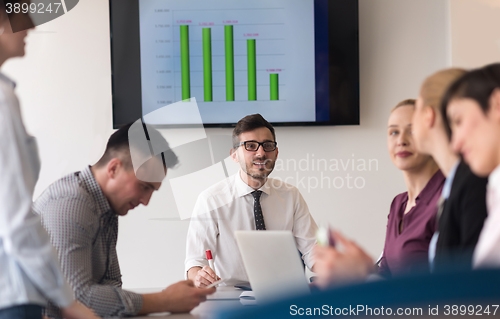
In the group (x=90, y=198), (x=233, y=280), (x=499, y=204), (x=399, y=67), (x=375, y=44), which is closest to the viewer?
(x=499, y=204)

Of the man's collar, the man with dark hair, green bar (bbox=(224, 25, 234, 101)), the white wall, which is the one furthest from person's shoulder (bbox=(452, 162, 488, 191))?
green bar (bbox=(224, 25, 234, 101))

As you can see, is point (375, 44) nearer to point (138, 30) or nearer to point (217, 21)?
point (217, 21)

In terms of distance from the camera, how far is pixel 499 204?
0.71ft

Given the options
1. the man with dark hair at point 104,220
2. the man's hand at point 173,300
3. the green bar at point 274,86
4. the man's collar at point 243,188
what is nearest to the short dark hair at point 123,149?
the man with dark hair at point 104,220

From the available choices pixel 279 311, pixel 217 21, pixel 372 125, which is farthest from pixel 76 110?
pixel 279 311

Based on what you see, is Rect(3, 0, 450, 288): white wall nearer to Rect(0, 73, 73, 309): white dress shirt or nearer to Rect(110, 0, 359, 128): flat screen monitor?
Rect(110, 0, 359, 128): flat screen monitor

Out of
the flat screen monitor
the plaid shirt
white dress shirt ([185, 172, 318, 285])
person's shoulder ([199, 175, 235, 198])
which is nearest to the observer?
the plaid shirt

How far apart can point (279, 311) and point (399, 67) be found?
3.16ft

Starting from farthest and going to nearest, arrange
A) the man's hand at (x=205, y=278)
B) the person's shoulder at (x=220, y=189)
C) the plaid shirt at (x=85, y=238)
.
Result: the person's shoulder at (x=220, y=189) → the man's hand at (x=205, y=278) → the plaid shirt at (x=85, y=238)

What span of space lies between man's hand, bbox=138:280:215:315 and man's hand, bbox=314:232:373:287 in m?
0.42

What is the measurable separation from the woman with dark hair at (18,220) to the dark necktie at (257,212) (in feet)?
1.74

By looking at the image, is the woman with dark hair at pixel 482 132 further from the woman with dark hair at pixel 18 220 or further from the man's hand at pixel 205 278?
the man's hand at pixel 205 278

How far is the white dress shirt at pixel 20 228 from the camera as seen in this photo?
0.36 metres

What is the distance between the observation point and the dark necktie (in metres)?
0.93
